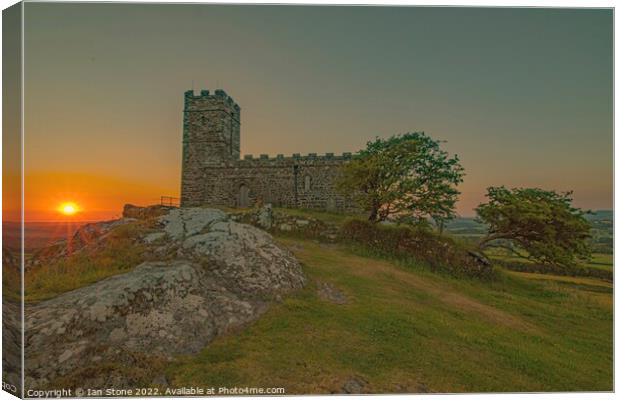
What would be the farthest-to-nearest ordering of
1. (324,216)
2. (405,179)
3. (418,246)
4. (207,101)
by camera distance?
1. (207,101)
2. (324,216)
3. (405,179)
4. (418,246)

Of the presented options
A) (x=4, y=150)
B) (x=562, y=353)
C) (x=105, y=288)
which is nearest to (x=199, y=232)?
(x=105, y=288)

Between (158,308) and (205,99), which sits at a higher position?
(205,99)

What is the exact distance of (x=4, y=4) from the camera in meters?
7.82

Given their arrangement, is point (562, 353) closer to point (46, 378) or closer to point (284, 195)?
point (46, 378)

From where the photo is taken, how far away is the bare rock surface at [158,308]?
20.5 ft

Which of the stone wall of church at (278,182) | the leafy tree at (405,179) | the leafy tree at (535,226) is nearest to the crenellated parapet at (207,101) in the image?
the stone wall of church at (278,182)

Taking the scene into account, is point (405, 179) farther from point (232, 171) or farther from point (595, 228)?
point (232, 171)

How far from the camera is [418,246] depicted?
15.9 meters

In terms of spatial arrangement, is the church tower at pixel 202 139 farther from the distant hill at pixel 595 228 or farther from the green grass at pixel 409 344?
the green grass at pixel 409 344

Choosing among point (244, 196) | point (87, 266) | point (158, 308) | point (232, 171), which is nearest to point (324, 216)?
point (244, 196)

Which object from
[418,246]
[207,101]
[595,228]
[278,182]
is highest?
[207,101]

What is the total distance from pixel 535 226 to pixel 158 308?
14.5 m

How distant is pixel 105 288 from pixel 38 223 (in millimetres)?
1844

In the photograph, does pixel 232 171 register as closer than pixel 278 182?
Yes
